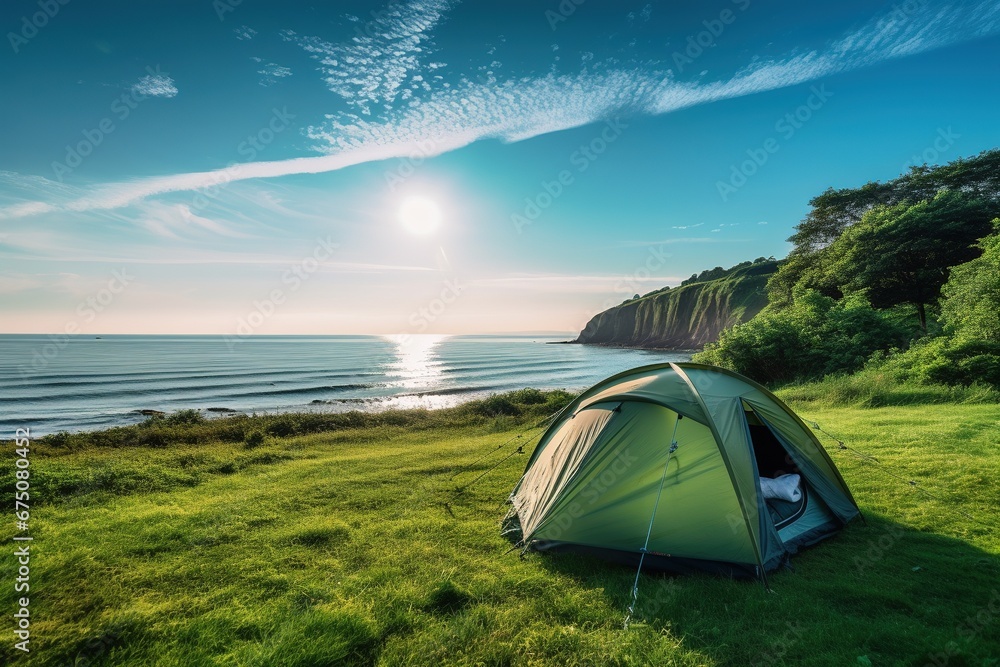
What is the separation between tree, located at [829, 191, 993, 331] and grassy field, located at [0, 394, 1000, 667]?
75.4 ft

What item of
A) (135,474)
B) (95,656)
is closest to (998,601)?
(95,656)

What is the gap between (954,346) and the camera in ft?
47.4

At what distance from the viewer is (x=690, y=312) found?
97938 millimetres

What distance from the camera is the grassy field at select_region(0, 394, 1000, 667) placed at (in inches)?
150

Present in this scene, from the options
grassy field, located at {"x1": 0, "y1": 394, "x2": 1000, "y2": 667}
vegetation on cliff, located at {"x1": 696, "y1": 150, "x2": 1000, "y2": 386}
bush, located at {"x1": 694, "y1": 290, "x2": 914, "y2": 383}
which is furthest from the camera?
bush, located at {"x1": 694, "y1": 290, "x2": 914, "y2": 383}

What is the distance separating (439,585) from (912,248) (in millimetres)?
33953

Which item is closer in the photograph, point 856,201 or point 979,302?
point 979,302

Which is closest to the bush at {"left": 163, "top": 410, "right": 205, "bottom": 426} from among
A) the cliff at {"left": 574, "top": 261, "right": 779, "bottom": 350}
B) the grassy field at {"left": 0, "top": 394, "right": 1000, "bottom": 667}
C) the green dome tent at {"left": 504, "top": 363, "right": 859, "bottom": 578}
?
the grassy field at {"left": 0, "top": 394, "right": 1000, "bottom": 667}

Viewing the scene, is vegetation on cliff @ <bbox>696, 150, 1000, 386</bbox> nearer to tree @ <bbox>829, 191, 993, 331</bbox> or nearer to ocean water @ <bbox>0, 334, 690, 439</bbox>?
tree @ <bbox>829, 191, 993, 331</bbox>

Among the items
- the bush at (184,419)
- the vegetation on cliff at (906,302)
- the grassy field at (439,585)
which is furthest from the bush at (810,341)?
the bush at (184,419)

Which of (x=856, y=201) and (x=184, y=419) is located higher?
(x=856, y=201)

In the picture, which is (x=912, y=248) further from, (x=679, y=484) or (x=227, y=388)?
(x=227, y=388)

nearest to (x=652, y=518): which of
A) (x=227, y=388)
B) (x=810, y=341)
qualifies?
(x=810, y=341)

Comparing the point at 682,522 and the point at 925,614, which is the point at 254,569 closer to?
Result: the point at 682,522
